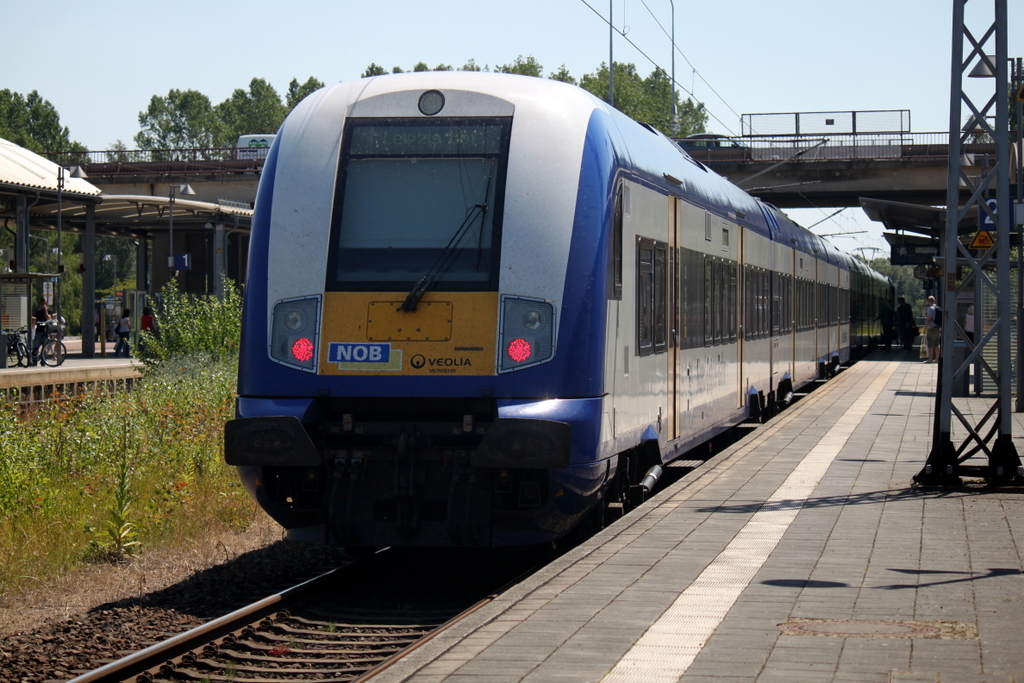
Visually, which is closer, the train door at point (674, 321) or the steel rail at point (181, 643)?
the steel rail at point (181, 643)

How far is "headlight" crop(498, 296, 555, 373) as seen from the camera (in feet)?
26.0

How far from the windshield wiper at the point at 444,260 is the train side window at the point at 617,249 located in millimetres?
927

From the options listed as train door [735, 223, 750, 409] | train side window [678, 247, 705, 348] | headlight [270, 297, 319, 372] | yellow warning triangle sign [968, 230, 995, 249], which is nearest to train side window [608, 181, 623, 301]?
headlight [270, 297, 319, 372]

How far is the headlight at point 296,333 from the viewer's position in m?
8.12

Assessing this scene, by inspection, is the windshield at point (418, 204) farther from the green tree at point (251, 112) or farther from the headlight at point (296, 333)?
the green tree at point (251, 112)

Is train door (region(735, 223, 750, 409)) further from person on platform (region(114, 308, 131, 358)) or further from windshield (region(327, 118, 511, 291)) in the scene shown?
person on platform (region(114, 308, 131, 358))

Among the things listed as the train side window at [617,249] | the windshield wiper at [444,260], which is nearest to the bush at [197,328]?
the train side window at [617,249]

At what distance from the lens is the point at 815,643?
5.61 meters

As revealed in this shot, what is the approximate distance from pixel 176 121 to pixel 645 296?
126m

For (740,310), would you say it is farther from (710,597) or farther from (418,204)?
(710,597)

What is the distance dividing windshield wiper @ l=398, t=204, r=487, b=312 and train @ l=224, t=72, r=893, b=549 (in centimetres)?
1

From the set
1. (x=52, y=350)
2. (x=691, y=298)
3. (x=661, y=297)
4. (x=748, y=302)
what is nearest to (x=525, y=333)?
(x=661, y=297)

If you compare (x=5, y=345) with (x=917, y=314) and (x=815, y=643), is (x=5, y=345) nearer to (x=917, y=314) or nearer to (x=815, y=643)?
(x=815, y=643)

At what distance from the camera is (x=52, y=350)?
91.1ft
